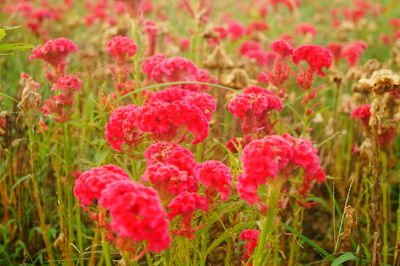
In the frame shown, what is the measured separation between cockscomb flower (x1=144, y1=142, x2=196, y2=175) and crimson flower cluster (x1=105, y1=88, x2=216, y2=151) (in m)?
0.09

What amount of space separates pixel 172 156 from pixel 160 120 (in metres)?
0.19

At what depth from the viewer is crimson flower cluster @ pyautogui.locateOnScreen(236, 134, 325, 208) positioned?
50.3 inches

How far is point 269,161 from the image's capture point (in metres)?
1.27

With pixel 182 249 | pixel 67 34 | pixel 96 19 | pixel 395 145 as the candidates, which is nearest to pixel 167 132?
pixel 182 249

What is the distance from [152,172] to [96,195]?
20 cm

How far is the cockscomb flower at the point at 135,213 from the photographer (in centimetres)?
113

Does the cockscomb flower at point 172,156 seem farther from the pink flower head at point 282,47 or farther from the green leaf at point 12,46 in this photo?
the pink flower head at point 282,47

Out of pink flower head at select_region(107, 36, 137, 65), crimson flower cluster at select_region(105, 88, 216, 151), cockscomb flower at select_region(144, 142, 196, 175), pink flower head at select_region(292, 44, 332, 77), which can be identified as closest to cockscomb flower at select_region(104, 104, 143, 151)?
crimson flower cluster at select_region(105, 88, 216, 151)

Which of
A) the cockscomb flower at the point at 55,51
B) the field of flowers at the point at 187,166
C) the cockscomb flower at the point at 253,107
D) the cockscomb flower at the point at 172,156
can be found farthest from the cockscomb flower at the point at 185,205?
the cockscomb flower at the point at 55,51

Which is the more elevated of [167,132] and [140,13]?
[140,13]

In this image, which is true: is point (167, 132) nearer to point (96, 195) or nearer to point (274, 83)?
point (96, 195)

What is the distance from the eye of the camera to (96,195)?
4.25ft

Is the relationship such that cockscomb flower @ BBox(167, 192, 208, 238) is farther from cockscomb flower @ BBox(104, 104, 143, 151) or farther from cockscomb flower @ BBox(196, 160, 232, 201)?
cockscomb flower @ BBox(104, 104, 143, 151)

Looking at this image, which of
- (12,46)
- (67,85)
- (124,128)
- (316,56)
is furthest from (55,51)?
(316,56)
